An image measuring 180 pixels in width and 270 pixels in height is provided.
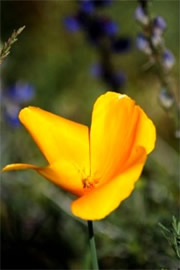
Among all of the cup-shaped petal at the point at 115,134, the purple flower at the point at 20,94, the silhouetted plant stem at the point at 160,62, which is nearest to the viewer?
the cup-shaped petal at the point at 115,134

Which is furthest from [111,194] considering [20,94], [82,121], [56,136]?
[82,121]

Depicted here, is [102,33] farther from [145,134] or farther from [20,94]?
[145,134]

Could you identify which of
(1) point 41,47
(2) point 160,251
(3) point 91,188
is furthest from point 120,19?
(3) point 91,188

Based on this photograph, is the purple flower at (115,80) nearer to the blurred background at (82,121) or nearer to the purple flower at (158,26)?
the blurred background at (82,121)

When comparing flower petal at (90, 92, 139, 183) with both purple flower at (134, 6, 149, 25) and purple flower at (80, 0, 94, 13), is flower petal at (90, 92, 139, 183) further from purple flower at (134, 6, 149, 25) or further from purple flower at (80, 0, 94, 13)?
purple flower at (80, 0, 94, 13)

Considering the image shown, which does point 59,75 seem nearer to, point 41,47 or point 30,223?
point 41,47

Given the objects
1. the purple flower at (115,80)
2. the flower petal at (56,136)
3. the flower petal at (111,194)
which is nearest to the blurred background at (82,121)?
the purple flower at (115,80)

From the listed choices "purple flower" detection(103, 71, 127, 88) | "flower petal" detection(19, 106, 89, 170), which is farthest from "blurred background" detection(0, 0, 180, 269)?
"flower petal" detection(19, 106, 89, 170)
